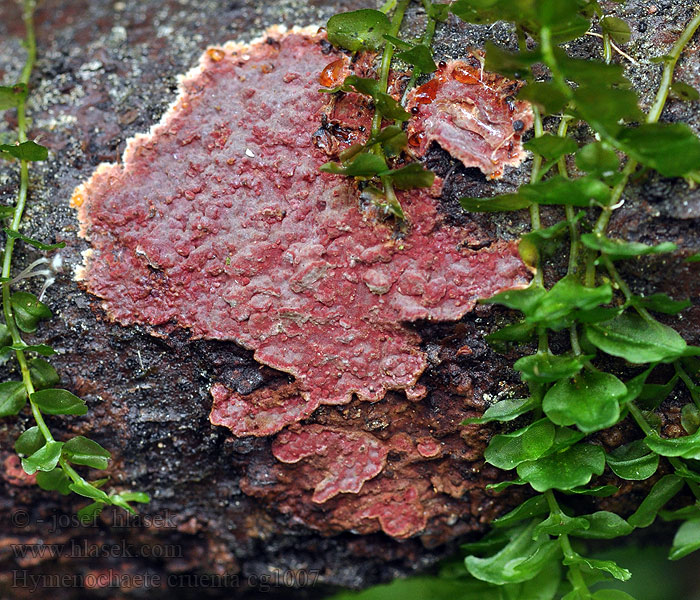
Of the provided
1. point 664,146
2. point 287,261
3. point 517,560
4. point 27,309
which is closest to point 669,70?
point 664,146

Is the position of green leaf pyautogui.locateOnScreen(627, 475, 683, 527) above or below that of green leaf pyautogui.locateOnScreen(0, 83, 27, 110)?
below

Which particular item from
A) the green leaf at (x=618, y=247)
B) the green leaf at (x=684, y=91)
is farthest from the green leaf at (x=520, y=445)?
the green leaf at (x=684, y=91)

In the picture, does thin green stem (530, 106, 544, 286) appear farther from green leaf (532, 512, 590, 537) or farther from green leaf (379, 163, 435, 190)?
green leaf (532, 512, 590, 537)

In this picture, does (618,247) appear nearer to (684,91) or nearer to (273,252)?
(684,91)

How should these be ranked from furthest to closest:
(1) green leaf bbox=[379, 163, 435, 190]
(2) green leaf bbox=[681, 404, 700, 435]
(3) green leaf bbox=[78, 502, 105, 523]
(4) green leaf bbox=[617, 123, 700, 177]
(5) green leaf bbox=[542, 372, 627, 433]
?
(3) green leaf bbox=[78, 502, 105, 523]
(2) green leaf bbox=[681, 404, 700, 435]
(1) green leaf bbox=[379, 163, 435, 190]
(5) green leaf bbox=[542, 372, 627, 433]
(4) green leaf bbox=[617, 123, 700, 177]

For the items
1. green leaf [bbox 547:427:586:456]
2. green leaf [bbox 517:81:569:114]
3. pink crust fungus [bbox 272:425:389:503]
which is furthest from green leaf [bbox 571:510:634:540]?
green leaf [bbox 517:81:569:114]
